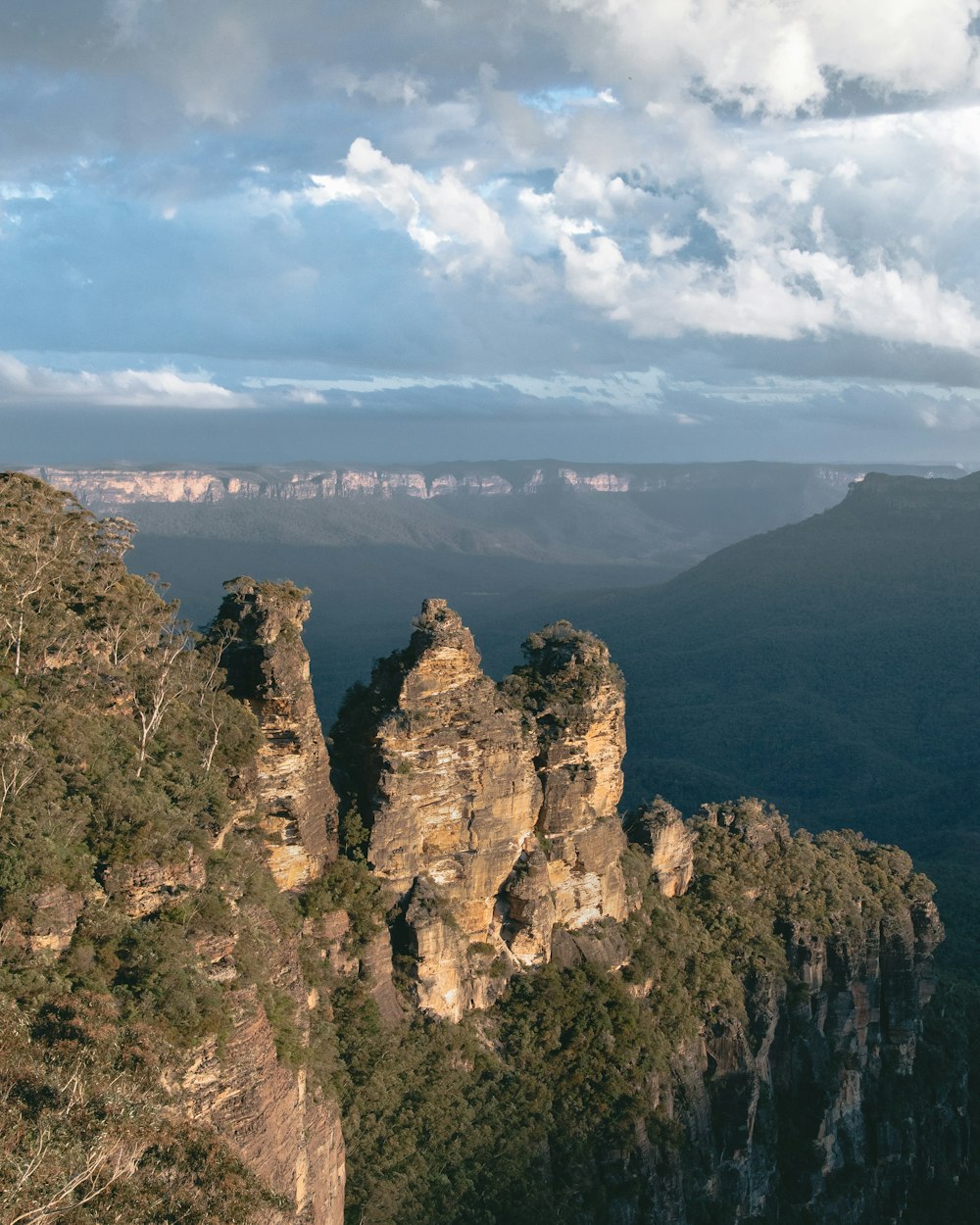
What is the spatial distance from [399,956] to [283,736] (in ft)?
25.1

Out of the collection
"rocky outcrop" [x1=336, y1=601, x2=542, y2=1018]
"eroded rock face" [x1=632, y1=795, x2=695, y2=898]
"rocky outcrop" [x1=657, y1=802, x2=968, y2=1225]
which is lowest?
"rocky outcrop" [x1=657, y1=802, x2=968, y2=1225]

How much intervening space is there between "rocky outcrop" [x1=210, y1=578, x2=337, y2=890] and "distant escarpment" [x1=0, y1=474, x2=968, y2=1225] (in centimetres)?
10

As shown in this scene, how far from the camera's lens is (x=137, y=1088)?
56.6ft

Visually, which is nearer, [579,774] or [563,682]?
[579,774]

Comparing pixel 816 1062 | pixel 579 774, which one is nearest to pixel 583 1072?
pixel 579 774

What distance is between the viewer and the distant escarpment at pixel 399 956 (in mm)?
19234

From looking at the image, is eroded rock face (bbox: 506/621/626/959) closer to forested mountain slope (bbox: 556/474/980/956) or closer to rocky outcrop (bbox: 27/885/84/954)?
rocky outcrop (bbox: 27/885/84/954)

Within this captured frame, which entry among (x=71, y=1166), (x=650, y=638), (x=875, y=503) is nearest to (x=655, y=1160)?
(x=71, y=1166)

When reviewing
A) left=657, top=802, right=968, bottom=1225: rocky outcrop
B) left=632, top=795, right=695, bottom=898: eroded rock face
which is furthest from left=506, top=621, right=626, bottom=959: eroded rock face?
left=657, top=802, right=968, bottom=1225: rocky outcrop

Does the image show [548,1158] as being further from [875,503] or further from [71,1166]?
[875,503]

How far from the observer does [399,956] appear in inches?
1254

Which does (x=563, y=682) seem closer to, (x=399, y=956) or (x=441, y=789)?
(x=441, y=789)

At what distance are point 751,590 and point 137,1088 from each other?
17244 centimetres

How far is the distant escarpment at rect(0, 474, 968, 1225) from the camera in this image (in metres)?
19.2
